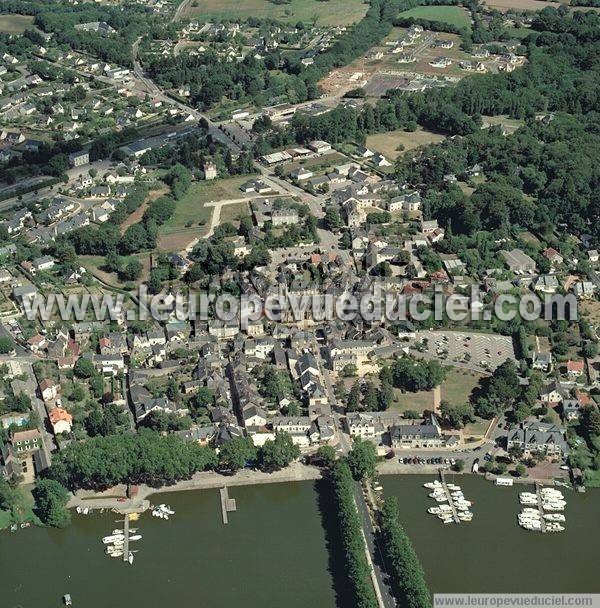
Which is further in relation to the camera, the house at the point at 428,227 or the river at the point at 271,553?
the house at the point at 428,227

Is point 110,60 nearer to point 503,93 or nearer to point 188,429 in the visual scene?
point 503,93

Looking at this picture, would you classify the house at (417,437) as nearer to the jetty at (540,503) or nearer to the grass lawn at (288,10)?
the jetty at (540,503)

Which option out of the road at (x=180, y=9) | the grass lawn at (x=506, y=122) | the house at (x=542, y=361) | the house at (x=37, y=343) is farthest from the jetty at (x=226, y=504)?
the road at (x=180, y=9)

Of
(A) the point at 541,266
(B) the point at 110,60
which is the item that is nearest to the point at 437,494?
(A) the point at 541,266

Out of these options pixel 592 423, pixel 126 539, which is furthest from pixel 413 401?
pixel 126 539

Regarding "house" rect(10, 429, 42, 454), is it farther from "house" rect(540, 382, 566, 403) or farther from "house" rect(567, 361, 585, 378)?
"house" rect(567, 361, 585, 378)
